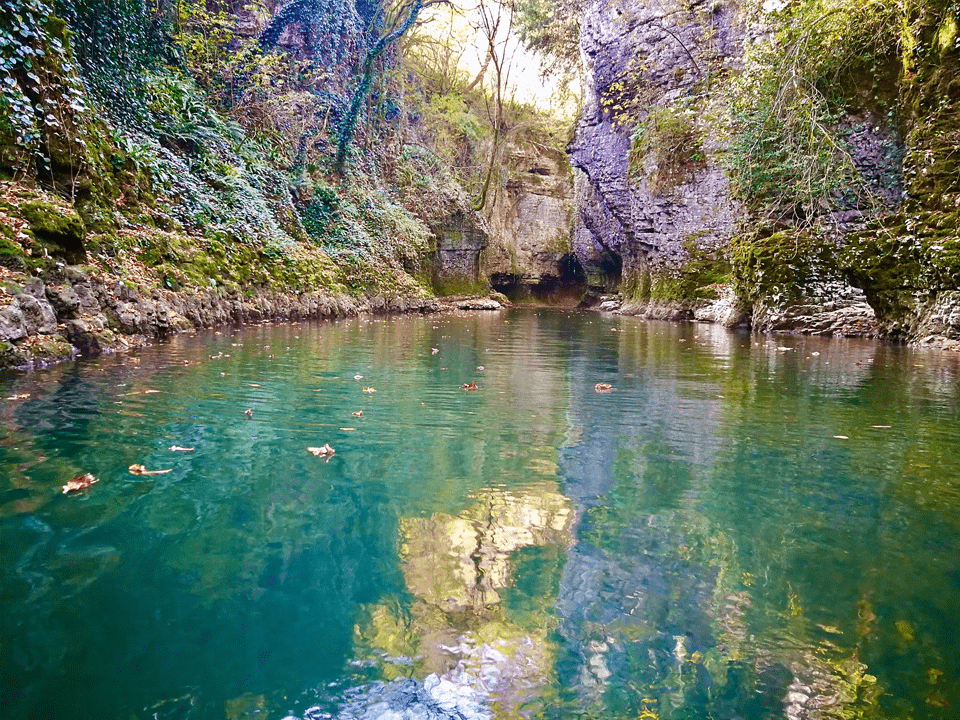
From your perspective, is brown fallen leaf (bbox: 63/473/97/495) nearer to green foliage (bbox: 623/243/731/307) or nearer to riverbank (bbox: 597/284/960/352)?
riverbank (bbox: 597/284/960/352)

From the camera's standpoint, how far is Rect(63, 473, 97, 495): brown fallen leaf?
259 cm

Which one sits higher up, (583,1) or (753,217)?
(583,1)

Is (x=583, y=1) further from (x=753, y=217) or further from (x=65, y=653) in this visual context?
(x=65, y=653)

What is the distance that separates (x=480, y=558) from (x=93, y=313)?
6.39 m

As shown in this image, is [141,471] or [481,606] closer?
[481,606]

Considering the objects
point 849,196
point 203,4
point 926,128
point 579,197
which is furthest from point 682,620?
point 579,197

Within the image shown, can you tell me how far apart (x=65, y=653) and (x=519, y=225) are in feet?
114

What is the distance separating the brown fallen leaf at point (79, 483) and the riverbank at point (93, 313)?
3230 millimetres

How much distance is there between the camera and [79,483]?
104 inches

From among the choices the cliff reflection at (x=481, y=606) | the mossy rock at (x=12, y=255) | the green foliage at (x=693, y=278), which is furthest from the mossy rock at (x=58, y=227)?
the green foliage at (x=693, y=278)

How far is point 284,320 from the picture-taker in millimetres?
12305

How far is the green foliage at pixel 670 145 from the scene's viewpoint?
1886 cm

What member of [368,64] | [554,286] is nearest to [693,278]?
[368,64]

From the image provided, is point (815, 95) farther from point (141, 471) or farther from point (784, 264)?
point (141, 471)
